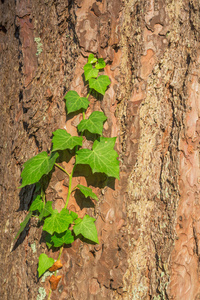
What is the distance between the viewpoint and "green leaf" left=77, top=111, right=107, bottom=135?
1.12 m

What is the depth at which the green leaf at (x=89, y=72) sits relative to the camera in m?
1.16

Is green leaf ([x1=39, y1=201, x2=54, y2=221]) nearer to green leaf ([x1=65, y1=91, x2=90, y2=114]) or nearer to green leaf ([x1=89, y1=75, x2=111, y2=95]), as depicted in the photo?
green leaf ([x1=65, y1=91, x2=90, y2=114])

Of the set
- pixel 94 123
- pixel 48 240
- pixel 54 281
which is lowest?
pixel 54 281

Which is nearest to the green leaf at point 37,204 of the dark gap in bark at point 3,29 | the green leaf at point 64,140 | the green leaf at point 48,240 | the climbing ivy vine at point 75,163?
the climbing ivy vine at point 75,163

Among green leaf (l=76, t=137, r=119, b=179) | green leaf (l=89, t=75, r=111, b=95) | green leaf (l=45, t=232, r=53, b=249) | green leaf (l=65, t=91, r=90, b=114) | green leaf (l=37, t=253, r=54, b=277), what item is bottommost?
green leaf (l=37, t=253, r=54, b=277)

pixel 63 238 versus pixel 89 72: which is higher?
pixel 89 72

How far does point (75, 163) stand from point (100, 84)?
1.18 ft

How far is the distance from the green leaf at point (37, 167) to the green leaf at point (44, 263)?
33cm

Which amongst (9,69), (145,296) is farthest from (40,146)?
(145,296)

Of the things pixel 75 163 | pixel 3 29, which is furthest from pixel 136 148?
pixel 3 29

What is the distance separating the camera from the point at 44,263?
113 centimetres

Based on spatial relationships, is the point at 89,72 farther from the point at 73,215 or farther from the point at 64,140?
the point at 73,215

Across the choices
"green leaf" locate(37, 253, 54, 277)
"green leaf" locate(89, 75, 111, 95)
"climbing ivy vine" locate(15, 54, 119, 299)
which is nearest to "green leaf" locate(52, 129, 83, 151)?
"climbing ivy vine" locate(15, 54, 119, 299)

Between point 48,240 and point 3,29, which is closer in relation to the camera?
point 48,240
